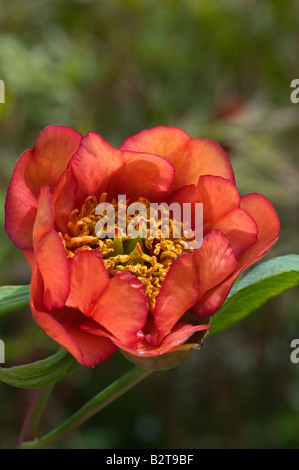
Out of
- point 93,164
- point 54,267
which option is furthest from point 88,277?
point 93,164

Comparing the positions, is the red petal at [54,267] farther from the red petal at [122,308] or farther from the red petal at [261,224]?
the red petal at [261,224]

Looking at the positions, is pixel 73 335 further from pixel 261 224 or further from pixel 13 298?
pixel 261 224

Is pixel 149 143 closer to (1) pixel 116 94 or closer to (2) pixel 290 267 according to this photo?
(2) pixel 290 267

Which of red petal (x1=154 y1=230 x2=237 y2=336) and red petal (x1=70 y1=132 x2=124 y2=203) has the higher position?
red petal (x1=70 y1=132 x2=124 y2=203)

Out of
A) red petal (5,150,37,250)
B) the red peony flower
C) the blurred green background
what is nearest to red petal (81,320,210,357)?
the red peony flower

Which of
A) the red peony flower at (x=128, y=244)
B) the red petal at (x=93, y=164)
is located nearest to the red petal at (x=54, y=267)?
the red peony flower at (x=128, y=244)

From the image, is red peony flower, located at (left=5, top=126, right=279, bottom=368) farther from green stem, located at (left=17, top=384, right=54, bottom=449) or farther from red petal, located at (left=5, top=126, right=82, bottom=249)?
green stem, located at (left=17, top=384, right=54, bottom=449)
